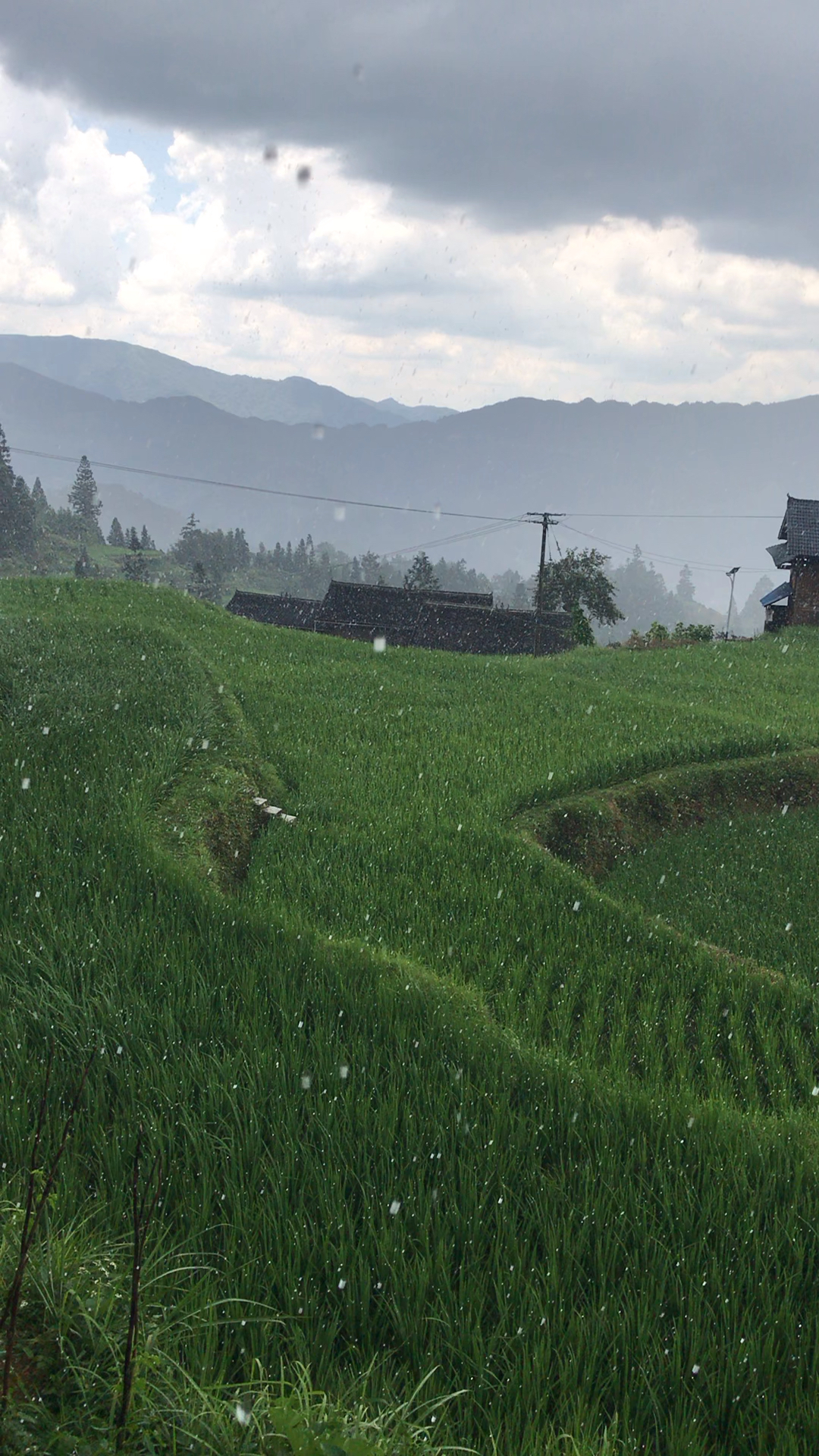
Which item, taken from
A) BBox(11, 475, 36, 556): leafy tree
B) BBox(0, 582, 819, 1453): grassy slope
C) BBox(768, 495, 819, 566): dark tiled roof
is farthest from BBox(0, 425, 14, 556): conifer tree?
BBox(0, 582, 819, 1453): grassy slope

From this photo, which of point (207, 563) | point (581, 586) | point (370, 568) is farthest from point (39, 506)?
point (581, 586)

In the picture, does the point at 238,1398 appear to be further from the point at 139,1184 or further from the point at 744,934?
the point at 744,934

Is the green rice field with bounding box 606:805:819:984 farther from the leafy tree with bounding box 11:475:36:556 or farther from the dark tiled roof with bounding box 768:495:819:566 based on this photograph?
the leafy tree with bounding box 11:475:36:556

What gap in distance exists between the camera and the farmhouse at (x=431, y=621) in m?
47.2

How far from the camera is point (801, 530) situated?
120ft

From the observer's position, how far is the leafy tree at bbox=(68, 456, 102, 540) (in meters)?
129

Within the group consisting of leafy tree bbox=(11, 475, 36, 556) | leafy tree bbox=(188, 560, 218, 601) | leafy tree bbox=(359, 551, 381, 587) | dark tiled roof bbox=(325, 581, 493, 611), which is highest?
leafy tree bbox=(359, 551, 381, 587)

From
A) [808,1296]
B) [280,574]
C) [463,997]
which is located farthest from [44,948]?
[280,574]

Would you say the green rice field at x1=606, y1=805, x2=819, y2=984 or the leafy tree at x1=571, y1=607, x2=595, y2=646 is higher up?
the leafy tree at x1=571, y1=607, x2=595, y2=646

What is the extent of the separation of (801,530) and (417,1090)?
37379 millimetres

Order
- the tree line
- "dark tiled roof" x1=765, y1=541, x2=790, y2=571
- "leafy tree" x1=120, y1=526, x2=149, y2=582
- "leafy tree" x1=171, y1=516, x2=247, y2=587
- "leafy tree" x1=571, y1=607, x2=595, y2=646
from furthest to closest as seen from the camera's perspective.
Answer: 1. "leafy tree" x1=171, y1=516, x2=247, y2=587
2. "leafy tree" x1=120, y1=526, x2=149, y2=582
3. the tree line
4. "leafy tree" x1=571, y1=607, x2=595, y2=646
5. "dark tiled roof" x1=765, y1=541, x2=790, y2=571

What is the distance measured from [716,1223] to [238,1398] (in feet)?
7.07

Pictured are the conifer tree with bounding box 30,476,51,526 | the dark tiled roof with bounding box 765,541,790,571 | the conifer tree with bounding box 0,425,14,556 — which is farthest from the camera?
the conifer tree with bounding box 30,476,51,526

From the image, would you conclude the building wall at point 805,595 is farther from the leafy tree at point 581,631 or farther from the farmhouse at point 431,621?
the farmhouse at point 431,621
